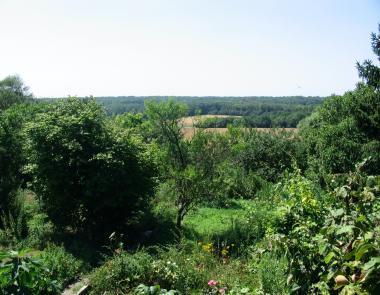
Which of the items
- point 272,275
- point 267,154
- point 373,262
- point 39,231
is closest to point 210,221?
point 39,231

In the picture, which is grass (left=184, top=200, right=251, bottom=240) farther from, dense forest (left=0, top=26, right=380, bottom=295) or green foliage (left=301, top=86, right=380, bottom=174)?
green foliage (left=301, top=86, right=380, bottom=174)

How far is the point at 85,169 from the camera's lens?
32.7 feet

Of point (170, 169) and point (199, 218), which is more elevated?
point (170, 169)

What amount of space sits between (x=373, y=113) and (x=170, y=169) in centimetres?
945

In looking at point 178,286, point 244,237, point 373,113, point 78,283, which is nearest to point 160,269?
point 178,286

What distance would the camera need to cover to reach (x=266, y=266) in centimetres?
511

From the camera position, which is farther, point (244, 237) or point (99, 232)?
point (99, 232)

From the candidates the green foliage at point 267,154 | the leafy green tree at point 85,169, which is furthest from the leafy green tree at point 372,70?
the leafy green tree at point 85,169

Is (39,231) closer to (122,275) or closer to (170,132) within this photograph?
(122,275)

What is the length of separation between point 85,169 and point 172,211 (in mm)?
3434

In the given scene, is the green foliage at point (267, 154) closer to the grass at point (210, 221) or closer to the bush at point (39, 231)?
the grass at point (210, 221)

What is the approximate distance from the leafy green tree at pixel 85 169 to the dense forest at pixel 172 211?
0.11ft

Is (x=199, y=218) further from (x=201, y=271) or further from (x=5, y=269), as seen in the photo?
(x=5, y=269)

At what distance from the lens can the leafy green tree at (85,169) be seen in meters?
9.80
